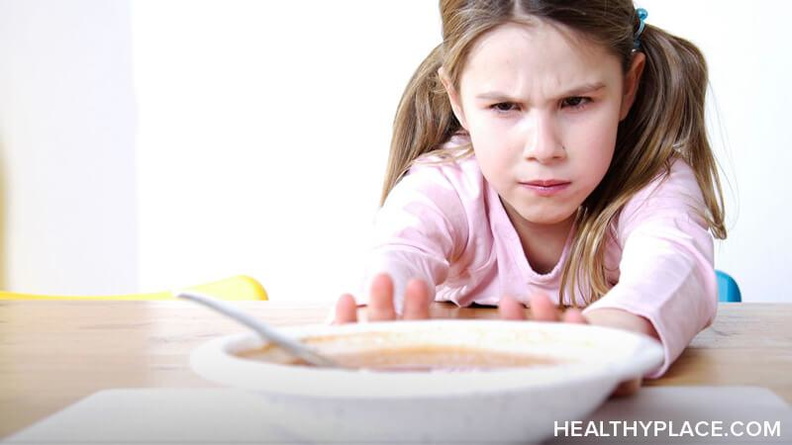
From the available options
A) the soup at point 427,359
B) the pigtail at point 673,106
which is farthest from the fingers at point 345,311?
the pigtail at point 673,106

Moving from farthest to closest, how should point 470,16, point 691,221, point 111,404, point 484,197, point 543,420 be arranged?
point 484,197 → point 470,16 → point 691,221 → point 111,404 → point 543,420

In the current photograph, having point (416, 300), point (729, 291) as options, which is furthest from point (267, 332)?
point (729, 291)

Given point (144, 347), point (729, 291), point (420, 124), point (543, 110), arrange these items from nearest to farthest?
point (144, 347)
point (543, 110)
point (420, 124)
point (729, 291)

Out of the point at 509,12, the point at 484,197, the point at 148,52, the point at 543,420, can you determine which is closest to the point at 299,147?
the point at 148,52

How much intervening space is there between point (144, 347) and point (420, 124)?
622 mm

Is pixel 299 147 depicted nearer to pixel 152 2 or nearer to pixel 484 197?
pixel 152 2

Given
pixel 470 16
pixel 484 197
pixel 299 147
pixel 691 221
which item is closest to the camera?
pixel 691 221

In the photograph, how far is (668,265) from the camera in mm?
765

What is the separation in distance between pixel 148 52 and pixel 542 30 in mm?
2231

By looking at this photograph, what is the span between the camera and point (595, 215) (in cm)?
111

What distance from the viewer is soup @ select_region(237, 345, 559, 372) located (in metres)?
0.45

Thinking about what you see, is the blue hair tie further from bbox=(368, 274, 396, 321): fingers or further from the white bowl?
the white bowl

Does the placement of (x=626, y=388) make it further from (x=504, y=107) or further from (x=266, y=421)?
(x=504, y=107)

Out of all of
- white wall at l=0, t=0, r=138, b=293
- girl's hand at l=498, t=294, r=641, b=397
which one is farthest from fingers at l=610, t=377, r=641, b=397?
white wall at l=0, t=0, r=138, b=293
